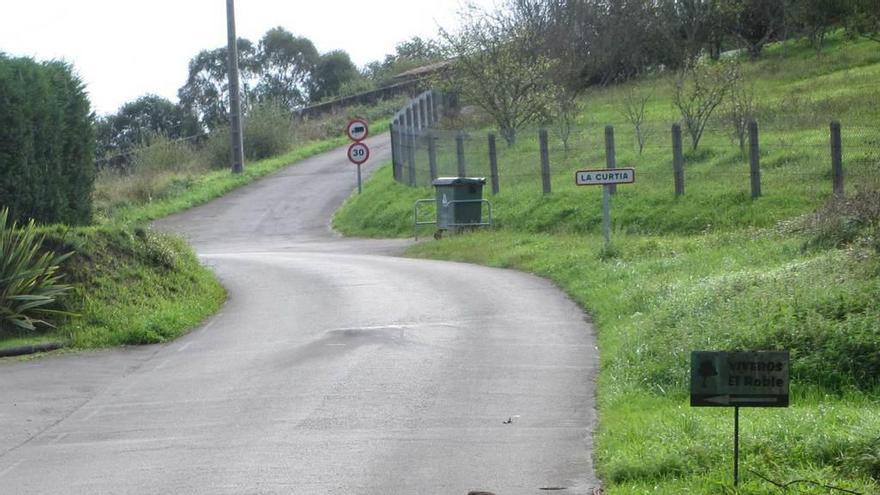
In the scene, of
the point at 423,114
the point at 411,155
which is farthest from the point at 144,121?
the point at 411,155

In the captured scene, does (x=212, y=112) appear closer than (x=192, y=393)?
No

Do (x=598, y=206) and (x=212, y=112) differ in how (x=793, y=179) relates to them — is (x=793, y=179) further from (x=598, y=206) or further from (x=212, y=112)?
(x=212, y=112)

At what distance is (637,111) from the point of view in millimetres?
35031

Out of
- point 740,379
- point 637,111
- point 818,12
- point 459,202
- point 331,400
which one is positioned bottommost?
point 331,400

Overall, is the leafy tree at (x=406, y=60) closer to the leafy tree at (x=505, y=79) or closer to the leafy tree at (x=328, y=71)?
the leafy tree at (x=328, y=71)

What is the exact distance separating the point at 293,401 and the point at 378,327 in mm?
3894

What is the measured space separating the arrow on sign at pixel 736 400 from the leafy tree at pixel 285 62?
8382 centimetres

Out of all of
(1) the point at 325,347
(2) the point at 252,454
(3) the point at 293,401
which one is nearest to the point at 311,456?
(2) the point at 252,454

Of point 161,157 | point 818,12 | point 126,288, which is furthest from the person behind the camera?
point 161,157

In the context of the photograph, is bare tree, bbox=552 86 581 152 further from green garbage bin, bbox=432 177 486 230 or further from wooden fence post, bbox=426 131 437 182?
green garbage bin, bbox=432 177 486 230

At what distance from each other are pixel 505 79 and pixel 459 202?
1035 cm

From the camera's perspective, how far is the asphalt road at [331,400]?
9.10 m

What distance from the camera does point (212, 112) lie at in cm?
7781

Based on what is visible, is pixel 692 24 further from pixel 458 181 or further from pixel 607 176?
pixel 607 176
